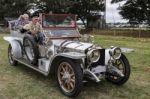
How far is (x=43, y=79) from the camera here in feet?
23.2

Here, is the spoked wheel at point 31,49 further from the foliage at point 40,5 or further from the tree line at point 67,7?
the foliage at point 40,5

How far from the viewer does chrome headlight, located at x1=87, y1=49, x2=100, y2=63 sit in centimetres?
579

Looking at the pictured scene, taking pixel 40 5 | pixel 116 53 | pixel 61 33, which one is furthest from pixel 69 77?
→ pixel 40 5

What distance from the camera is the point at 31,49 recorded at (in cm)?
723

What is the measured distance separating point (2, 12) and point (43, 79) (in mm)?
28264

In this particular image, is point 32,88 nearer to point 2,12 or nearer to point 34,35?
point 34,35

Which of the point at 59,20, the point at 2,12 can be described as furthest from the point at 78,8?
the point at 59,20

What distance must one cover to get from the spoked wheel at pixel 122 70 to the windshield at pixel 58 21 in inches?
68.5

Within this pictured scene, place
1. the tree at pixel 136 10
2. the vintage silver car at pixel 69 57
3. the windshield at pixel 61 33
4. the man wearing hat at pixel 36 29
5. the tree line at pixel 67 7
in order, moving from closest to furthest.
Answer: the vintage silver car at pixel 69 57 < the windshield at pixel 61 33 < the man wearing hat at pixel 36 29 < the tree at pixel 136 10 < the tree line at pixel 67 7

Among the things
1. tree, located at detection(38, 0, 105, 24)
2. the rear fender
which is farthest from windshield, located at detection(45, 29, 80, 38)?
tree, located at detection(38, 0, 105, 24)

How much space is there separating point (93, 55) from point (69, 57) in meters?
0.54

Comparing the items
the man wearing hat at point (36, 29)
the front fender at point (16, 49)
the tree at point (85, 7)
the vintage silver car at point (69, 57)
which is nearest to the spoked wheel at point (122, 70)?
the vintage silver car at point (69, 57)

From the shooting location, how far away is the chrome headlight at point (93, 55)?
5.79m

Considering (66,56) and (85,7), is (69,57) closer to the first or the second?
(66,56)
